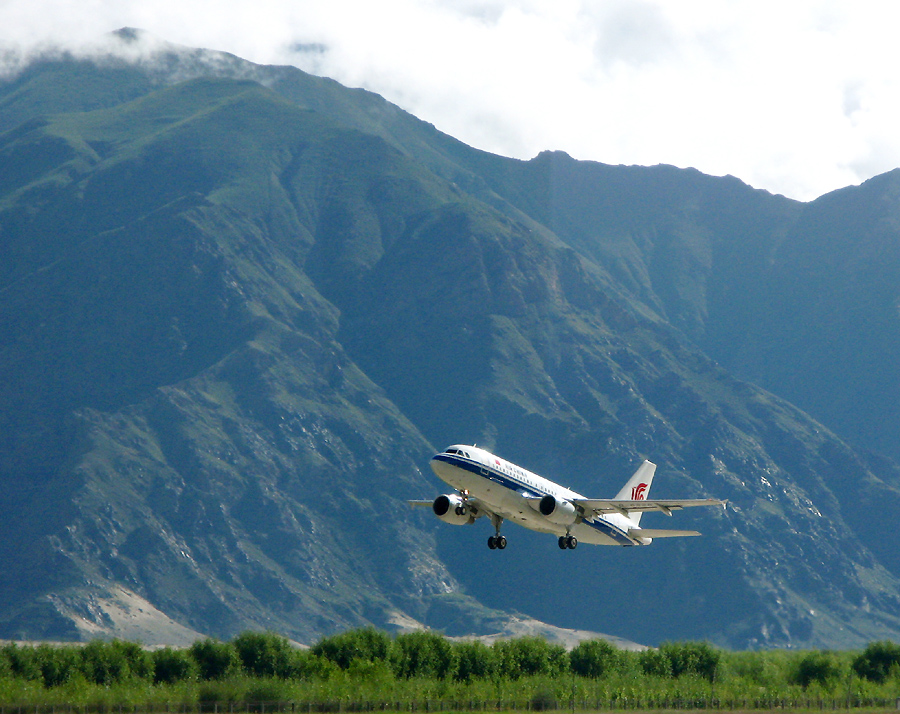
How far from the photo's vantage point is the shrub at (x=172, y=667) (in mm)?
112250

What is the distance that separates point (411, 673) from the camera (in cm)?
12056

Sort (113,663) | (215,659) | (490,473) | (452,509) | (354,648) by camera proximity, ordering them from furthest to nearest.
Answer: (354,648)
(215,659)
(113,663)
(452,509)
(490,473)

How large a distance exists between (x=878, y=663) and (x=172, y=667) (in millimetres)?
75814

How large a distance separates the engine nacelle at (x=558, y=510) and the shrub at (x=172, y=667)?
3832 centimetres

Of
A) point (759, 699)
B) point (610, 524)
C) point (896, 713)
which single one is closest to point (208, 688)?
point (610, 524)

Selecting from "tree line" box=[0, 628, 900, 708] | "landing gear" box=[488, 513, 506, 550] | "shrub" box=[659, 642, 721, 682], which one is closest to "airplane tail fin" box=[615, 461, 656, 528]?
"shrub" box=[659, 642, 721, 682]

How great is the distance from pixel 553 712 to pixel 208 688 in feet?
95.8

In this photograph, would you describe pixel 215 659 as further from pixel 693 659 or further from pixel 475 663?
pixel 693 659

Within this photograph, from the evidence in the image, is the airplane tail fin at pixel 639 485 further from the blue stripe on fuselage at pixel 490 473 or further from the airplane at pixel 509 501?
the blue stripe on fuselage at pixel 490 473

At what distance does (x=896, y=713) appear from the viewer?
10619 cm

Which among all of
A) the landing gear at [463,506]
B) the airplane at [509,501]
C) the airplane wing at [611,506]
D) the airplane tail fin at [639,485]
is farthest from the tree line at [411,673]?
the airplane wing at [611,506]

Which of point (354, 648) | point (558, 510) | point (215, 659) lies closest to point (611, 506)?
point (558, 510)

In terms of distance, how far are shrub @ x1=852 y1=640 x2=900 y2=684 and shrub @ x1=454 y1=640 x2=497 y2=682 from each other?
41.3 m

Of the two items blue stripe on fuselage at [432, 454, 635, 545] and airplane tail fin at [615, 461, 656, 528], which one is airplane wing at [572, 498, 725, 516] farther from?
airplane tail fin at [615, 461, 656, 528]
